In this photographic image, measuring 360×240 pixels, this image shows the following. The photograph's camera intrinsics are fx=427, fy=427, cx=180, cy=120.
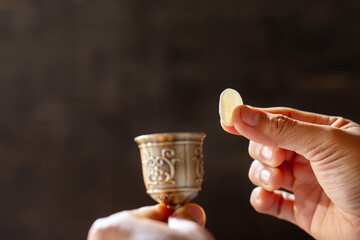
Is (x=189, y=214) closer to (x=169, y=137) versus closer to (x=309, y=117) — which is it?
(x=169, y=137)

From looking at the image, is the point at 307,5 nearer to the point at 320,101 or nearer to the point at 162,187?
the point at 320,101

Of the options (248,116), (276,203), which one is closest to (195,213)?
(248,116)

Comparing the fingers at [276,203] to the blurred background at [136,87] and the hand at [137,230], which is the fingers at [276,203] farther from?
the blurred background at [136,87]

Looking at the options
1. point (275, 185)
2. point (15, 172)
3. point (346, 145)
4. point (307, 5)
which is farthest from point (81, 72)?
point (346, 145)

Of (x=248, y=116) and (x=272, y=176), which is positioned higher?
(x=248, y=116)

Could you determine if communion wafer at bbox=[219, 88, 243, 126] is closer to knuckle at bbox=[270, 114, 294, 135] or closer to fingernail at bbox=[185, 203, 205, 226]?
knuckle at bbox=[270, 114, 294, 135]

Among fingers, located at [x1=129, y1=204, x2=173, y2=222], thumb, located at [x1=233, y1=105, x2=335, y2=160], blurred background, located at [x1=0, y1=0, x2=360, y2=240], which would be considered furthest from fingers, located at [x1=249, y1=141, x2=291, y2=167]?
blurred background, located at [x1=0, y1=0, x2=360, y2=240]
